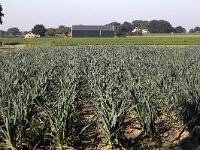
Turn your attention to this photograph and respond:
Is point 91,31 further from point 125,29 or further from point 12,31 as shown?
point 12,31

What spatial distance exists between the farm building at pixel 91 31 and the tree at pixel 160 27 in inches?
2129

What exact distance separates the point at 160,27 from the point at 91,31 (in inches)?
2488

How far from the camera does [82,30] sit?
108m

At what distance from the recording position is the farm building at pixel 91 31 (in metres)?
106

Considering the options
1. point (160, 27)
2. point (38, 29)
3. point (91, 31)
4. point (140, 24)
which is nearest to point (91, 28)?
point (91, 31)

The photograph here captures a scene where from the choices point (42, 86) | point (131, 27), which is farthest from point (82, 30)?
point (42, 86)

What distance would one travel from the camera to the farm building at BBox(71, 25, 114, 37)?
106375 mm

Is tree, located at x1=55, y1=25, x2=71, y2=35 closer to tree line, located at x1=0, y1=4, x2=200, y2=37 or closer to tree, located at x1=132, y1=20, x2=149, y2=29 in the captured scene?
tree line, located at x1=0, y1=4, x2=200, y2=37

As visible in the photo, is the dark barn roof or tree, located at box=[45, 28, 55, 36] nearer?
the dark barn roof

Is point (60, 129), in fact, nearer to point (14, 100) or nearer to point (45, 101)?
point (14, 100)

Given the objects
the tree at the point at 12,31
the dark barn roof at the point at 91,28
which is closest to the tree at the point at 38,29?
the dark barn roof at the point at 91,28

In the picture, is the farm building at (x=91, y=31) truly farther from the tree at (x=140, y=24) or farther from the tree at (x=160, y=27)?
the tree at (x=140, y=24)

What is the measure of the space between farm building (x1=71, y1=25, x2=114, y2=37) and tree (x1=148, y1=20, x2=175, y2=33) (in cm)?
5408

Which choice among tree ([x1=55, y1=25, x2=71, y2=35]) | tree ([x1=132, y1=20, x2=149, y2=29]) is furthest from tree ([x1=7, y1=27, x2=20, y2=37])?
tree ([x1=55, y1=25, x2=71, y2=35])
